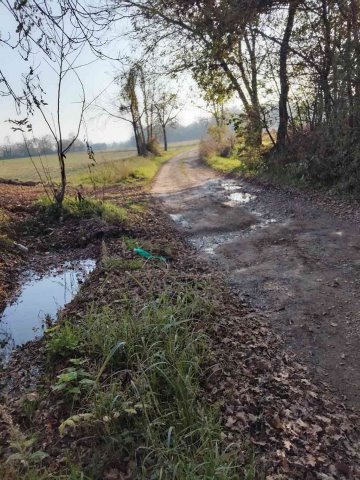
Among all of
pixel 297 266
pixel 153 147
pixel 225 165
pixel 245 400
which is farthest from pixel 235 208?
pixel 153 147

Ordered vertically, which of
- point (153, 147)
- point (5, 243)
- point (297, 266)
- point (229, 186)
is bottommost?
point (229, 186)

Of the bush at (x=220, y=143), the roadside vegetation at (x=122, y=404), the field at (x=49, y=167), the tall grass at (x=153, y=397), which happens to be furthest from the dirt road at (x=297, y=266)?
the bush at (x=220, y=143)

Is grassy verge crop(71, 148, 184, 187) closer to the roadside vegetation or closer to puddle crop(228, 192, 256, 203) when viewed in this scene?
puddle crop(228, 192, 256, 203)

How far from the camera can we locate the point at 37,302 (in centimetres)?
575

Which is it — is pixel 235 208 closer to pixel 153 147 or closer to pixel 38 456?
pixel 38 456

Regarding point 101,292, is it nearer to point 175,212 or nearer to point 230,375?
A: point 230,375

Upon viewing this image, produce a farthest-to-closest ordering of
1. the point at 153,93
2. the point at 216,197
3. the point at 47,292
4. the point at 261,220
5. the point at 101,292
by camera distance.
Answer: the point at 153,93
the point at 216,197
the point at 261,220
the point at 47,292
the point at 101,292

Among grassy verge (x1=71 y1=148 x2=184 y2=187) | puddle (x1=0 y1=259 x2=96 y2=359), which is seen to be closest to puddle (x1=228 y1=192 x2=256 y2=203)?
puddle (x1=0 y1=259 x2=96 y2=359)

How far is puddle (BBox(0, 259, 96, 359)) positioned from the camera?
16.0ft

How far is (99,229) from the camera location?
27.6ft

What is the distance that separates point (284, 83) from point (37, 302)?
12.6 meters

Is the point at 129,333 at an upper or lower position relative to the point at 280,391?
upper

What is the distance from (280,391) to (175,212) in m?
8.69

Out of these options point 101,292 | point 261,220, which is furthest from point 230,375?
point 261,220
